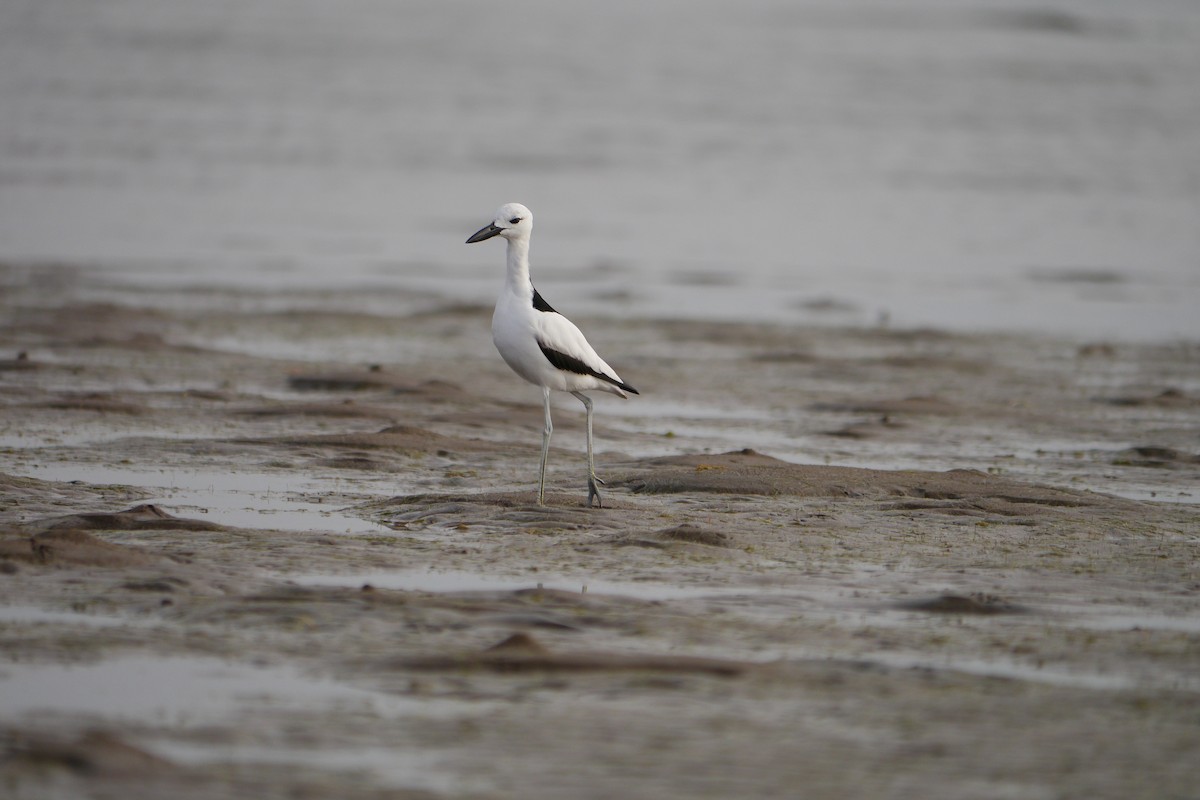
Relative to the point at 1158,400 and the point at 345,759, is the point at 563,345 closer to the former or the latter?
the point at 345,759

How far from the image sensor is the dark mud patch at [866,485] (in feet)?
32.7

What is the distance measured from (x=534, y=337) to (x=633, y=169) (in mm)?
28410

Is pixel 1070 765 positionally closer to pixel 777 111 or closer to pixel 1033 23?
pixel 777 111

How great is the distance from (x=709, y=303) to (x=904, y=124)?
1086 inches

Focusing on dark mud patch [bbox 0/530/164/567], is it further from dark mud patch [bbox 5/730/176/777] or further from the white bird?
the white bird

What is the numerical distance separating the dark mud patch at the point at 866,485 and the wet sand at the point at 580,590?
0.13 feet

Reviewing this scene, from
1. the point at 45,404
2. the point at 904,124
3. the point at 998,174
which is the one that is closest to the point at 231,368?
the point at 45,404

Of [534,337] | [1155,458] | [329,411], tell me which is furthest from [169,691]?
[1155,458]

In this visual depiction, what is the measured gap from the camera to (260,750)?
553cm

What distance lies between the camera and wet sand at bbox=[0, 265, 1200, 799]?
18.3 feet

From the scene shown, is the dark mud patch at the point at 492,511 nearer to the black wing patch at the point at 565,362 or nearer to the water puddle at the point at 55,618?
the black wing patch at the point at 565,362

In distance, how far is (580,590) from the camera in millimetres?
7664

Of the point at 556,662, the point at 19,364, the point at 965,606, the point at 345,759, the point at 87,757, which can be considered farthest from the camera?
the point at 19,364

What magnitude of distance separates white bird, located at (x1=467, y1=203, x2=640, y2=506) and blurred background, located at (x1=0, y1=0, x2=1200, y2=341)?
995cm
